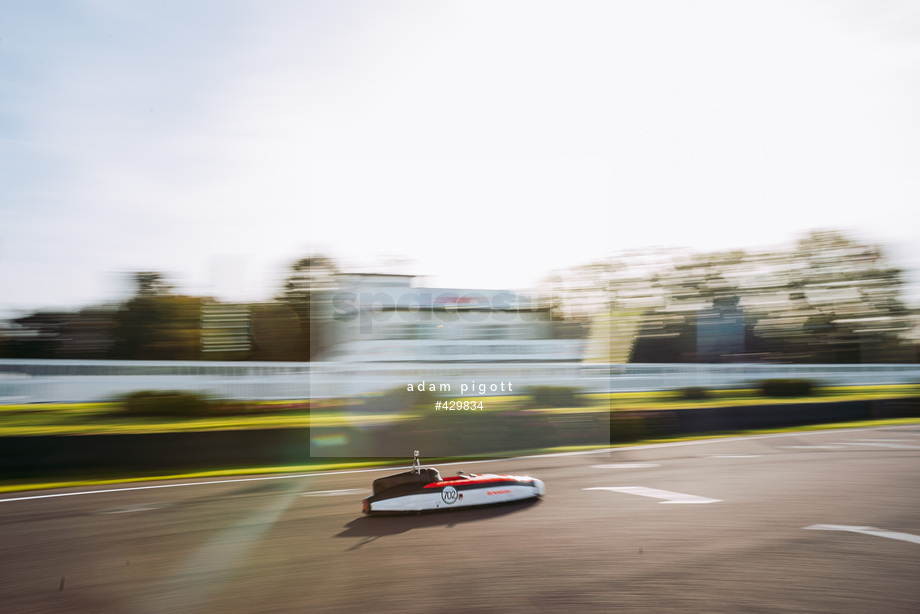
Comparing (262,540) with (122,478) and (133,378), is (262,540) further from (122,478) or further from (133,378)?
(133,378)

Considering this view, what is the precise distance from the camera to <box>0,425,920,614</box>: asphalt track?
366cm

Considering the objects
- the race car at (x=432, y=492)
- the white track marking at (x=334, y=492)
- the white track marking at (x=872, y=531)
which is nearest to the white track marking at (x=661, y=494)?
the white track marking at (x=872, y=531)

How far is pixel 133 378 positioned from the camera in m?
14.3

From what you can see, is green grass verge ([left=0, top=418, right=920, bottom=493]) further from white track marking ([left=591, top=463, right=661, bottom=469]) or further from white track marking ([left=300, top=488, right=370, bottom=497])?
white track marking ([left=300, top=488, right=370, bottom=497])

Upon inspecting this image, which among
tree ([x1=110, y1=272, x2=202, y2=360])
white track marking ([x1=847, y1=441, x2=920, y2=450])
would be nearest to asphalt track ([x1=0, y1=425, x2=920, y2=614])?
white track marking ([x1=847, y1=441, x2=920, y2=450])

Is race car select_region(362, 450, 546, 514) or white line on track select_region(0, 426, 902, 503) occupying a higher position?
race car select_region(362, 450, 546, 514)

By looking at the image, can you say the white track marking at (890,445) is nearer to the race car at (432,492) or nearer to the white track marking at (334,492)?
the race car at (432,492)

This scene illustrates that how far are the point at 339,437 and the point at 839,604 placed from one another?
27.7 feet

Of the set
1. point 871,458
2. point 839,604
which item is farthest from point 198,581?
point 871,458

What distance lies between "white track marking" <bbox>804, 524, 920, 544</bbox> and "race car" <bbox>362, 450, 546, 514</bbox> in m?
2.84

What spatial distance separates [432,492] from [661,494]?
2740 millimetres

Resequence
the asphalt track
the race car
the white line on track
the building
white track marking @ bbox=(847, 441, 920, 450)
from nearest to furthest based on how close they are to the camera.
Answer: the asphalt track
the race car
the white line on track
the building
white track marking @ bbox=(847, 441, 920, 450)

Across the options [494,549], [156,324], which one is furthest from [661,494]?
[156,324]

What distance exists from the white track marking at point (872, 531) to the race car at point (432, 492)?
9.31 feet
